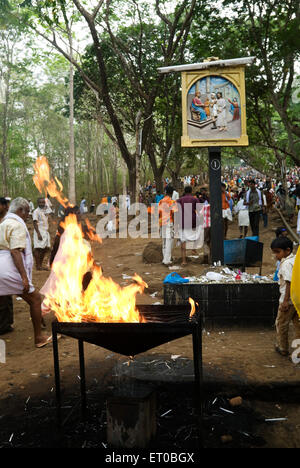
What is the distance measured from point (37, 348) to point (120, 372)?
177 centimetres

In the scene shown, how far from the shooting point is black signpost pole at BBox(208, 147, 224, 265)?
24.2 ft

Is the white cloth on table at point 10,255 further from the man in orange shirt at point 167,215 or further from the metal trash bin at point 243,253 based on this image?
the man in orange shirt at point 167,215

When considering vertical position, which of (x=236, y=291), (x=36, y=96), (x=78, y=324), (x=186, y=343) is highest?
(x=36, y=96)

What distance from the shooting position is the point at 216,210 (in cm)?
747

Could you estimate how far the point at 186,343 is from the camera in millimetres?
5809

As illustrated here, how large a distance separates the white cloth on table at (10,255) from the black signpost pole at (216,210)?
10.9 ft

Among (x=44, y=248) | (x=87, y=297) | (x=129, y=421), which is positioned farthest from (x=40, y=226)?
(x=129, y=421)

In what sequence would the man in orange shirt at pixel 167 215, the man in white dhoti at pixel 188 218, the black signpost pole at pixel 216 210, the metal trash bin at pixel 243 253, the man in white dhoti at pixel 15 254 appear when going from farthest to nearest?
the man in orange shirt at pixel 167 215 < the man in white dhoti at pixel 188 218 < the metal trash bin at pixel 243 253 < the black signpost pole at pixel 216 210 < the man in white dhoti at pixel 15 254

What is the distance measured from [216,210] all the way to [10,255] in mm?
3680

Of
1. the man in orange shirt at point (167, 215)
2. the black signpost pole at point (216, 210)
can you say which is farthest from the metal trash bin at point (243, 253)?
the man in orange shirt at point (167, 215)

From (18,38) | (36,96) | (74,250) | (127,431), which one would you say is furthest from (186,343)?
(36,96)

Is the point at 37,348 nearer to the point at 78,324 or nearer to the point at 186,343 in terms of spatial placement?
the point at 186,343

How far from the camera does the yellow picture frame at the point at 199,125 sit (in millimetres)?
7234

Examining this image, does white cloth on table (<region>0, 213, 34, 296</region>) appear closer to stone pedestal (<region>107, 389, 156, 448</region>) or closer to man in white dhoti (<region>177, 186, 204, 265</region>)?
stone pedestal (<region>107, 389, 156, 448</region>)
